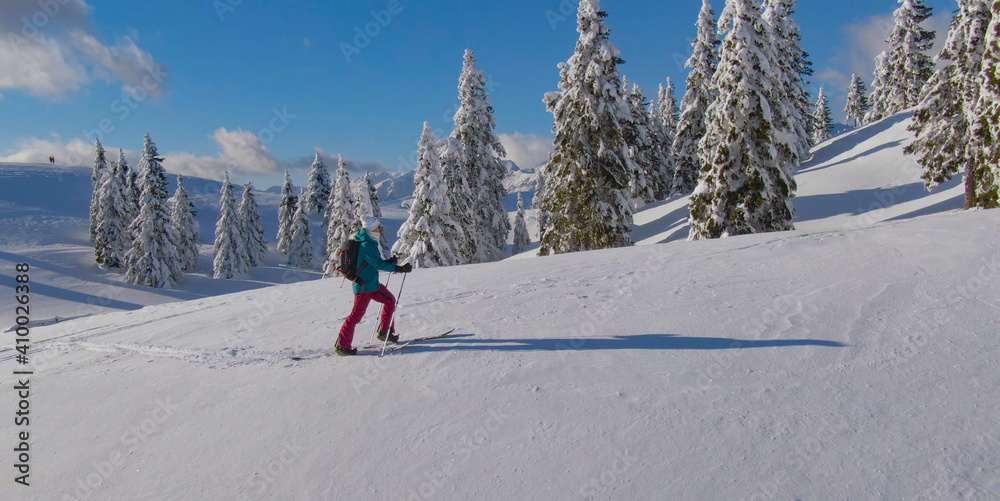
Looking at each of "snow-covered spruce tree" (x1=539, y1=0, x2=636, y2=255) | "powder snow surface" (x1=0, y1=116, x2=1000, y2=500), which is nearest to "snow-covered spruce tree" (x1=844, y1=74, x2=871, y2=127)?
"snow-covered spruce tree" (x1=539, y1=0, x2=636, y2=255)

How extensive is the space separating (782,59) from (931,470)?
4050 centimetres

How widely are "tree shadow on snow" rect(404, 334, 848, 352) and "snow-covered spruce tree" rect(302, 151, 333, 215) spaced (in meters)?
56.7

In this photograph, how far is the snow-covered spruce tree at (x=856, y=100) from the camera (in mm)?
79812

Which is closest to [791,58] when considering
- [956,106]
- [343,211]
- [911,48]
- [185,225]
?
[911,48]

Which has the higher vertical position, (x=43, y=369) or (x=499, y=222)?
(x=499, y=222)

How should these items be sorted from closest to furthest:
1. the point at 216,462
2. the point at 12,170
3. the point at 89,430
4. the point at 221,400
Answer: the point at 216,462, the point at 89,430, the point at 221,400, the point at 12,170

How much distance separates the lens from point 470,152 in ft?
108

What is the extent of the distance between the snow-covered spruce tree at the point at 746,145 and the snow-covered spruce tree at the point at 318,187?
48210 mm

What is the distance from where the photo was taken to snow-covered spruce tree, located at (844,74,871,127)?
262 ft

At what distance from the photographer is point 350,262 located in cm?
669

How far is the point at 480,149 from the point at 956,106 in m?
24.6

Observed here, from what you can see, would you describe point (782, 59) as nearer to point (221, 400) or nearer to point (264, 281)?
point (221, 400)

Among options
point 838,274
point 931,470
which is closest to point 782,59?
point 838,274

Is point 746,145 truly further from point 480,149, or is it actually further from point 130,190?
point 130,190
